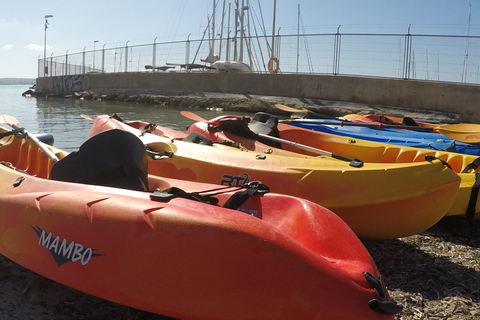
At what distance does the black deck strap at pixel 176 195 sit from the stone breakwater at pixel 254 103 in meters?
11.0

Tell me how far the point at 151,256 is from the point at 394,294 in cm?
144

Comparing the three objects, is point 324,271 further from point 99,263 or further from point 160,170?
point 160,170

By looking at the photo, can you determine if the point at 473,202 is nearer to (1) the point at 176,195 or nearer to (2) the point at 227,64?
(1) the point at 176,195

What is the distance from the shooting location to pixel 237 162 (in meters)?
4.04

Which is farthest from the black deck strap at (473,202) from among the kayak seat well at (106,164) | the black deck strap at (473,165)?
the kayak seat well at (106,164)

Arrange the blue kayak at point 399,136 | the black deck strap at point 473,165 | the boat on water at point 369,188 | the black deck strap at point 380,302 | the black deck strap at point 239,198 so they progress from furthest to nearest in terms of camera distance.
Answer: the blue kayak at point 399,136 → the black deck strap at point 473,165 → the boat on water at point 369,188 → the black deck strap at point 239,198 → the black deck strap at point 380,302

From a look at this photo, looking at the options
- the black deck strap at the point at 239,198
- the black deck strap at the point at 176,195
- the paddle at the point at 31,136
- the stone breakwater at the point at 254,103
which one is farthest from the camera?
the stone breakwater at the point at 254,103

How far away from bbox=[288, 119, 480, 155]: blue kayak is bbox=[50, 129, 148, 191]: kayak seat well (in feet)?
12.9

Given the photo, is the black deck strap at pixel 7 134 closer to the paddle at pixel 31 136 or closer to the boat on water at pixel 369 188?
the paddle at pixel 31 136

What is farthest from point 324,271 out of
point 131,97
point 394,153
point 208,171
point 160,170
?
point 131,97

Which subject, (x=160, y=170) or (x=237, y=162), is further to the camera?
(x=160, y=170)

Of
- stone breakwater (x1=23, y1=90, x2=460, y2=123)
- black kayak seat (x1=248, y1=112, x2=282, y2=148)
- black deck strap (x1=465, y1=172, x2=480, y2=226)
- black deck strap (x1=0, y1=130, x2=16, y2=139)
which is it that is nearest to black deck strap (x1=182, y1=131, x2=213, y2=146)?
black kayak seat (x1=248, y1=112, x2=282, y2=148)

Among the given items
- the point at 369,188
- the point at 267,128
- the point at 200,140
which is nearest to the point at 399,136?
the point at 267,128

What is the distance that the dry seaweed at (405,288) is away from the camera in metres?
2.46
